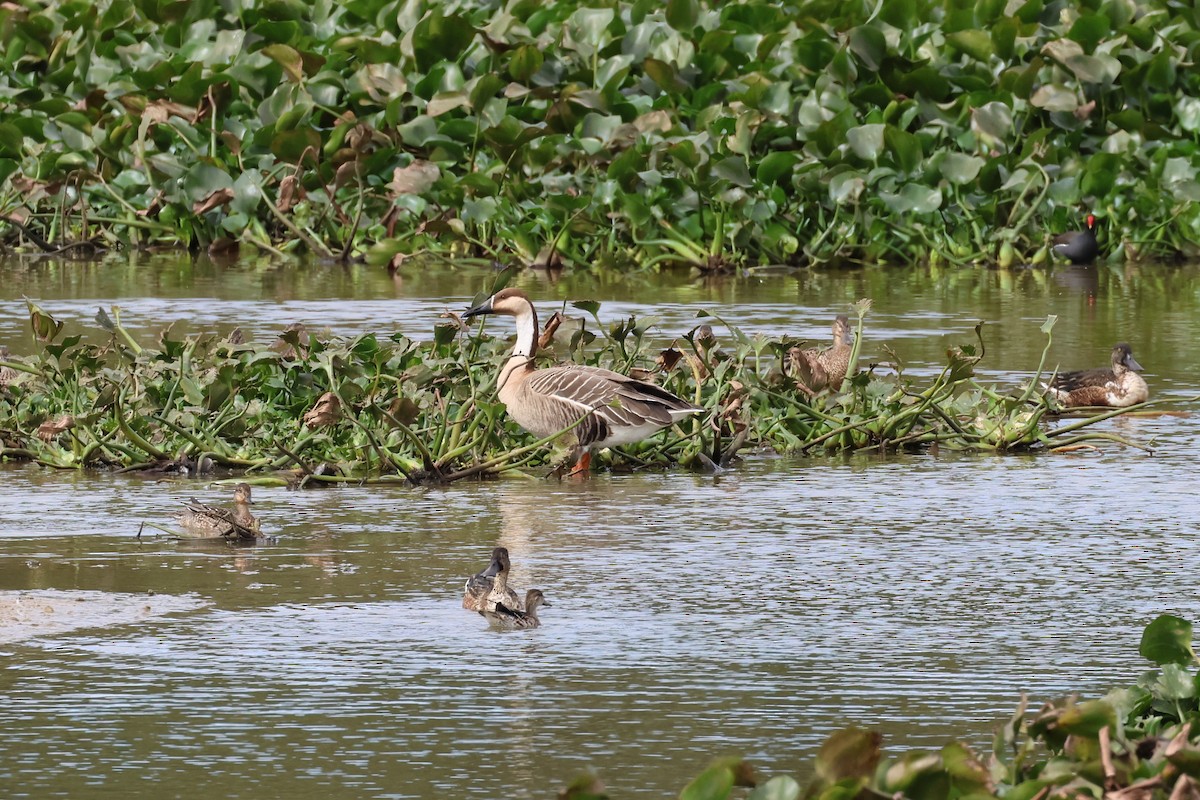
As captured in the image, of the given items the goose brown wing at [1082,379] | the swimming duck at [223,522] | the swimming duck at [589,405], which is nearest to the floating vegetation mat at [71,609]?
the swimming duck at [223,522]

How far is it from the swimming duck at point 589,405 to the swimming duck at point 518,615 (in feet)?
7.62

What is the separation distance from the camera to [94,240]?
1858 centimetres

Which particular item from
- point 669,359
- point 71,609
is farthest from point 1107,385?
point 71,609

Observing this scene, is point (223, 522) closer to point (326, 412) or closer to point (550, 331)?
point (326, 412)

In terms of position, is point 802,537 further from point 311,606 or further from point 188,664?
point 188,664

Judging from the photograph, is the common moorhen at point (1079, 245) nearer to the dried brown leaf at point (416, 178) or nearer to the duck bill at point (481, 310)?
the dried brown leaf at point (416, 178)

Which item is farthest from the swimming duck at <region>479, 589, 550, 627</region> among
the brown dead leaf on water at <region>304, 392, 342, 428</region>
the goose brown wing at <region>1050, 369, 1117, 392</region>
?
the goose brown wing at <region>1050, 369, 1117, 392</region>

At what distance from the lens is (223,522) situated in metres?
7.48

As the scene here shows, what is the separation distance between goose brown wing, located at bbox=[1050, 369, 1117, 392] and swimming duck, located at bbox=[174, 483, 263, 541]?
4.53 metres

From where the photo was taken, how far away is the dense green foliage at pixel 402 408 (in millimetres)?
8914

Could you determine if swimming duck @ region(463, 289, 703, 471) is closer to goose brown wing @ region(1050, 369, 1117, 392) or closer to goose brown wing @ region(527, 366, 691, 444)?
goose brown wing @ region(527, 366, 691, 444)

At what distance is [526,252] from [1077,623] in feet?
35.5

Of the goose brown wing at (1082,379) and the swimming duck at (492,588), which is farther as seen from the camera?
the goose brown wing at (1082,379)

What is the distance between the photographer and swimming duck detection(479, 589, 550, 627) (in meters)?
6.35
